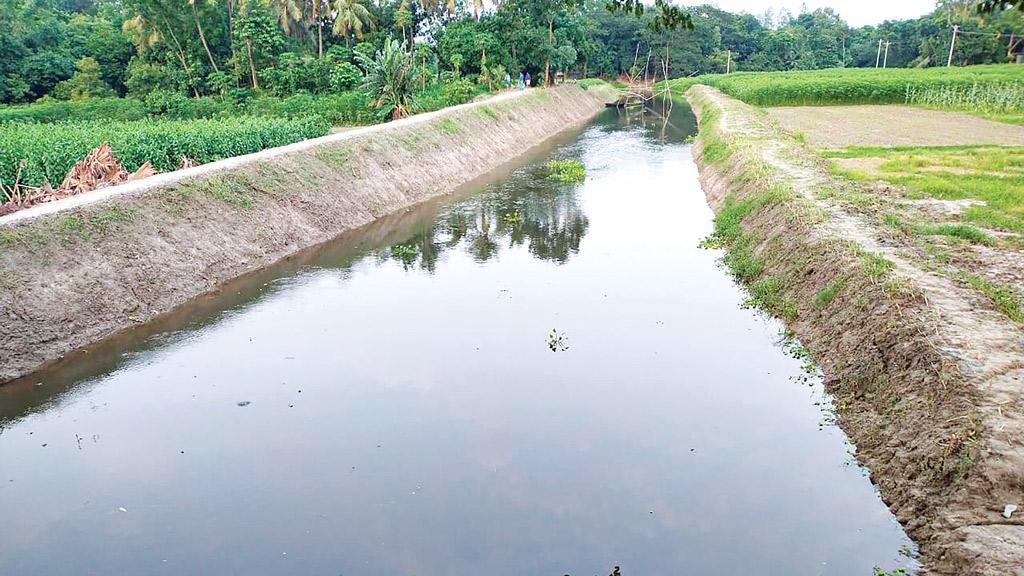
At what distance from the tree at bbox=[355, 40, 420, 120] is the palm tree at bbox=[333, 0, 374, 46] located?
13232mm

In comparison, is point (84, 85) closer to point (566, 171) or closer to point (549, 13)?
point (549, 13)

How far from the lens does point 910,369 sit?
23.5 feet

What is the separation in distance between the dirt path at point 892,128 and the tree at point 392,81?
604 inches

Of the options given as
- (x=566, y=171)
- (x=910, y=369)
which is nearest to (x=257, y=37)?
(x=566, y=171)

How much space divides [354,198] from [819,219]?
36.4 ft

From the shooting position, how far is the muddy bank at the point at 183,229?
9852 mm

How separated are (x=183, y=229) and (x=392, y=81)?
15.8m

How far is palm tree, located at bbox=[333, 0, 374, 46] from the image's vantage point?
39.1 m

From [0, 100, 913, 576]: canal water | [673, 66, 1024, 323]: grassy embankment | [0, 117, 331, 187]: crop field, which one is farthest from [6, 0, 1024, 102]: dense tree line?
[0, 100, 913, 576]: canal water

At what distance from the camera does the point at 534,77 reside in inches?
1729

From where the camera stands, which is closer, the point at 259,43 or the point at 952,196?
the point at 952,196

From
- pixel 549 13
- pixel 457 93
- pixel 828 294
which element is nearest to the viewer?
pixel 828 294

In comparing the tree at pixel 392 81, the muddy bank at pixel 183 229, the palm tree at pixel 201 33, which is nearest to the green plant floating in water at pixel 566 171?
the muddy bank at pixel 183 229

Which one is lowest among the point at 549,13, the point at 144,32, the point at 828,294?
the point at 828,294
